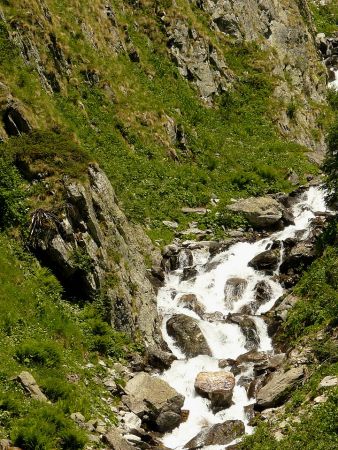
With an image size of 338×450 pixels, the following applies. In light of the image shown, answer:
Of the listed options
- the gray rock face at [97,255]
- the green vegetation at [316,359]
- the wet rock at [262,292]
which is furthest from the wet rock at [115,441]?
the wet rock at [262,292]

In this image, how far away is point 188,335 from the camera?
2345 centimetres

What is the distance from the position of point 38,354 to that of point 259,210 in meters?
20.8

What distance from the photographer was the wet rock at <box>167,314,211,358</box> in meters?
23.0

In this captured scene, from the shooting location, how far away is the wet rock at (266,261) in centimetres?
2906

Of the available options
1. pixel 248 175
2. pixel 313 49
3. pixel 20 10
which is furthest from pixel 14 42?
pixel 313 49

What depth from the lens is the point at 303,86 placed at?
192 ft

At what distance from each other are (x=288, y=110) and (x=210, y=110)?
893 centimetres

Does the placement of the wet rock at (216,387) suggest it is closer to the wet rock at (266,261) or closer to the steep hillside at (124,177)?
the steep hillside at (124,177)

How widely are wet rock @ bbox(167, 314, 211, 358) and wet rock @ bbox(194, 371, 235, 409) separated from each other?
241 cm

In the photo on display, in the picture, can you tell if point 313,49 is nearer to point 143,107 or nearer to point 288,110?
point 288,110

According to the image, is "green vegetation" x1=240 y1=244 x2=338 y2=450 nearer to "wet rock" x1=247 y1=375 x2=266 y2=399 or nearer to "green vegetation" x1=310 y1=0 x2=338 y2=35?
"wet rock" x1=247 y1=375 x2=266 y2=399

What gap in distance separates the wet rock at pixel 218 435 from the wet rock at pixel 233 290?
9.40 metres

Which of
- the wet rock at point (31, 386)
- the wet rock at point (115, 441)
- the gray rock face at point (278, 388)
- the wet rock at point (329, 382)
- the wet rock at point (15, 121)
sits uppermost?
the wet rock at point (15, 121)

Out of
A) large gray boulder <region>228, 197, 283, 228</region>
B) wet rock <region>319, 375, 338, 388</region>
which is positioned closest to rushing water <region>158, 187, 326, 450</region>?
large gray boulder <region>228, 197, 283, 228</region>
